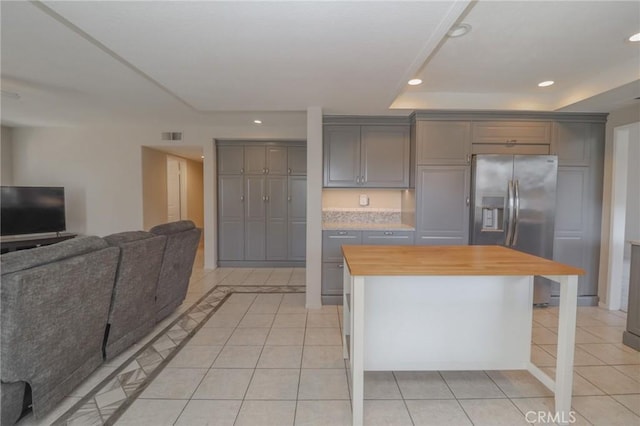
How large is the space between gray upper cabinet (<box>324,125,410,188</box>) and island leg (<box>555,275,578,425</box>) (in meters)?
2.31

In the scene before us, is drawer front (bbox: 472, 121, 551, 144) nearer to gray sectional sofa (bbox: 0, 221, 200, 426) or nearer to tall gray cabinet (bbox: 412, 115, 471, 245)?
tall gray cabinet (bbox: 412, 115, 471, 245)

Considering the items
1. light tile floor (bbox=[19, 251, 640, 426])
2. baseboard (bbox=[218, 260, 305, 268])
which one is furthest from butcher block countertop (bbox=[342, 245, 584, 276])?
baseboard (bbox=[218, 260, 305, 268])

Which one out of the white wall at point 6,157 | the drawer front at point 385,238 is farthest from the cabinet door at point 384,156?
the white wall at point 6,157

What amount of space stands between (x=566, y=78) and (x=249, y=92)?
10.8ft

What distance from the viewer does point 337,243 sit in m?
3.61

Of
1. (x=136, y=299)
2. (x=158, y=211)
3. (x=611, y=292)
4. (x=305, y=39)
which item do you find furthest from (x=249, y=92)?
(x=611, y=292)

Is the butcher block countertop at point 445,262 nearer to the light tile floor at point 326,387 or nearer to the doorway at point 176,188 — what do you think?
the light tile floor at point 326,387

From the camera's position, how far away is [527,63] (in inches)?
105

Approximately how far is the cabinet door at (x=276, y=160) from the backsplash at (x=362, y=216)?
61.2 inches

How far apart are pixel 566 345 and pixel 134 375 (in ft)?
9.44

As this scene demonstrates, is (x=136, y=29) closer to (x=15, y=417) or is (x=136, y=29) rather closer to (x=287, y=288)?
(x=15, y=417)

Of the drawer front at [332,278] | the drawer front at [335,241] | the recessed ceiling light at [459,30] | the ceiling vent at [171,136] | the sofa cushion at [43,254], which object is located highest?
the recessed ceiling light at [459,30]

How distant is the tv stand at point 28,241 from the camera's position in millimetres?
4205

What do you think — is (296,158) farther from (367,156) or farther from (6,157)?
(6,157)
